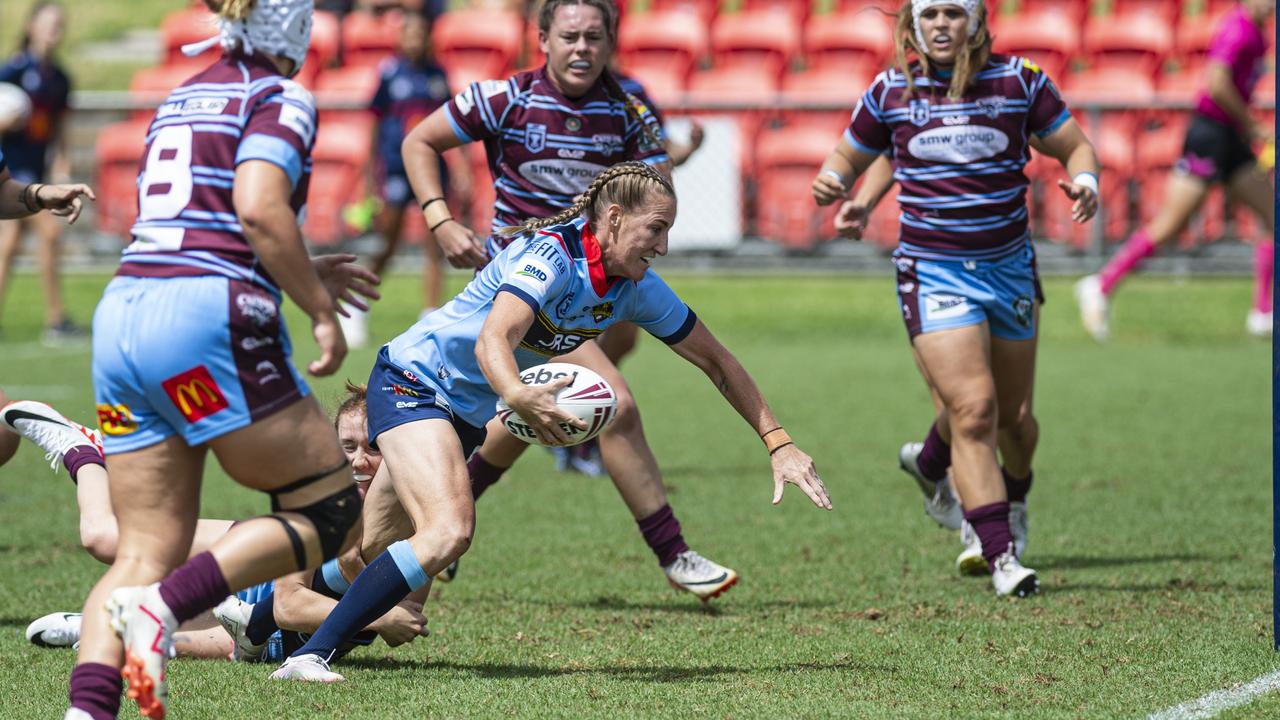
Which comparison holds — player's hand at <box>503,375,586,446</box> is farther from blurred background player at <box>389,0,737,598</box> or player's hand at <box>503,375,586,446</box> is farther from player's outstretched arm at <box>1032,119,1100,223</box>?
player's outstretched arm at <box>1032,119,1100,223</box>

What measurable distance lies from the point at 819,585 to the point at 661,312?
1.66 metres

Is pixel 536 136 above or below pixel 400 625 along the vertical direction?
above

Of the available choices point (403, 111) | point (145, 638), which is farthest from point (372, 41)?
point (145, 638)

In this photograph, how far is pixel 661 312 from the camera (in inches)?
185

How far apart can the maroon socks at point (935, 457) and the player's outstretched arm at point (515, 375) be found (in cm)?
265

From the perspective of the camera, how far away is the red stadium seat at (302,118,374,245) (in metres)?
15.7

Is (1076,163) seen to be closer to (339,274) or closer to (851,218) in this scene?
(851,218)

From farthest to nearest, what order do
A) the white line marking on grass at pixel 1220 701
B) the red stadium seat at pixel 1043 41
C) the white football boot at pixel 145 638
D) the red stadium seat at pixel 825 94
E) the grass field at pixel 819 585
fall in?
the red stadium seat at pixel 1043 41
the red stadium seat at pixel 825 94
the grass field at pixel 819 585
the white line marking on grass at pixel 1220 701
the white football boot at pixel 145 638

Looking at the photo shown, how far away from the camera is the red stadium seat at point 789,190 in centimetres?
1509

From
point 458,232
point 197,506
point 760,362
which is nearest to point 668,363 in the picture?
point 760,362

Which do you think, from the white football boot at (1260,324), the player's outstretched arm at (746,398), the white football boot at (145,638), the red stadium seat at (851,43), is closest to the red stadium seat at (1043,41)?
the red stadium seat at (851,43)

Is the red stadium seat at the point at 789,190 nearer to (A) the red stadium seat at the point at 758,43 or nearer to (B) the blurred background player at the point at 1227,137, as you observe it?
(A) the red stadium seat at the point at 758,43

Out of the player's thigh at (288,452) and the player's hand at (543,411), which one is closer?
the player's thigh at (288,452)

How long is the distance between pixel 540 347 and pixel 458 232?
1347 mm
